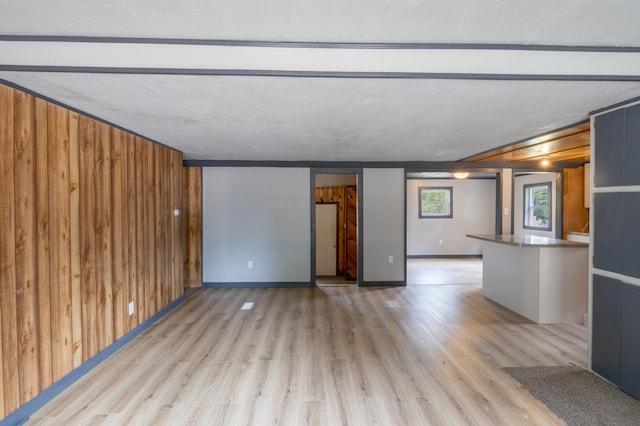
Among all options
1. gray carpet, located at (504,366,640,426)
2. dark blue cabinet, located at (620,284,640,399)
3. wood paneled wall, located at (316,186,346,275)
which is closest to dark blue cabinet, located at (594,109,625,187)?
dark blue cabinet, located at (620,284,640,399)

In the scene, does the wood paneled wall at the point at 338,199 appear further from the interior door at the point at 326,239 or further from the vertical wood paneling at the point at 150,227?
the vertical wood paneling at the point at 150,227

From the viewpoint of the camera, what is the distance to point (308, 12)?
4.17ft

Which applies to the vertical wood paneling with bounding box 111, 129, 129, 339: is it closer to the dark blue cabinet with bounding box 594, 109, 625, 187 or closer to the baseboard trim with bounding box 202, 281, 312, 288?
the baseboard trim with bounding box 202, 281, 312, 288

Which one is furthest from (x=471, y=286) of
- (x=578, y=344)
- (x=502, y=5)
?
(x=502, y=5)

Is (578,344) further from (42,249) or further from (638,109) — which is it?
(42,249)

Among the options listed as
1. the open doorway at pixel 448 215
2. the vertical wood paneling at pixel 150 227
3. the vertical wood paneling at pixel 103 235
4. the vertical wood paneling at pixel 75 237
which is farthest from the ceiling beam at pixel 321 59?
the open doorway at pixel 448 215

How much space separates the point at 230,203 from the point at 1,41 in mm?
3697

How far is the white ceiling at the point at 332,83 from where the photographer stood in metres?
1.26

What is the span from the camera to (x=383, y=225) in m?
5.25

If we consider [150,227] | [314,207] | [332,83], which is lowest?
[150,227]

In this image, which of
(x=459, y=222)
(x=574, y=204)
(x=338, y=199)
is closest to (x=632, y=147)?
(x=574, y=204)

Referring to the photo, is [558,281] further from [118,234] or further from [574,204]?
[118,234]

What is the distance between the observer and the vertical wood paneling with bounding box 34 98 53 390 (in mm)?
2051

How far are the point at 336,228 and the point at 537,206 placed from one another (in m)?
5.19
